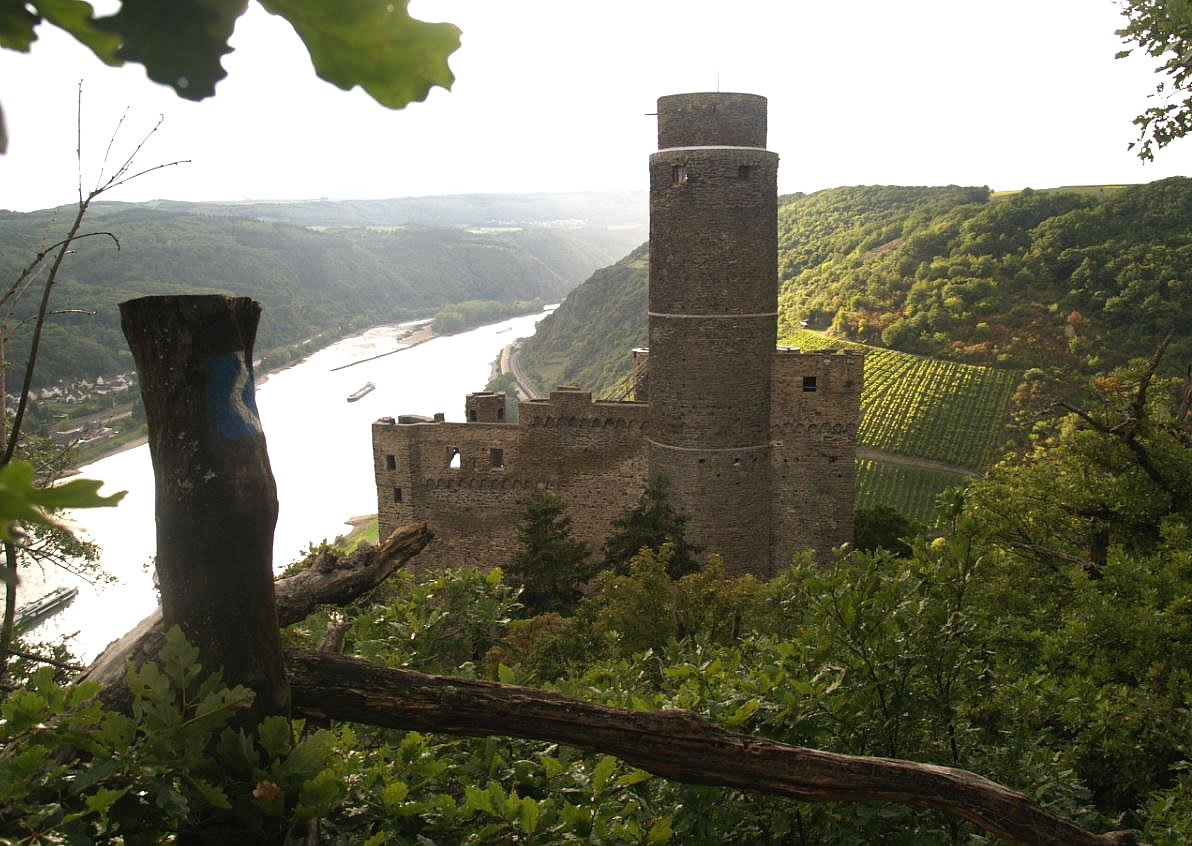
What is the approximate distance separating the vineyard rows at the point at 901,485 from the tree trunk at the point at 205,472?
3045 centimetres

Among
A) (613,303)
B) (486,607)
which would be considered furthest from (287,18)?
(613,303)

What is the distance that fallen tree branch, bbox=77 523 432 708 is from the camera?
9.82 ft

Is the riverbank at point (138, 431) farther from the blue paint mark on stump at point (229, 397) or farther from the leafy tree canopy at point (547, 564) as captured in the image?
the leafy tree canopy at point (547, 564)

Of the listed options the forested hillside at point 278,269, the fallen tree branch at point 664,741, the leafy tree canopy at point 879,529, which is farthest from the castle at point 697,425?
the fallen tree branch at point 664,741

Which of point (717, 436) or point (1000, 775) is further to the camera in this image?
point (717, 436)

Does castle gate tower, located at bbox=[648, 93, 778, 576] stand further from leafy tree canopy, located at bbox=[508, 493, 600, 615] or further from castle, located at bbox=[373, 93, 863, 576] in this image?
leafy tree canopy, located at bbox=[508, 493, 600, 615]

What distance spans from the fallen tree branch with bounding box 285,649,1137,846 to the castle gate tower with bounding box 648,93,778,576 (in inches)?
500

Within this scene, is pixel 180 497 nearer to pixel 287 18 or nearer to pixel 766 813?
pixel 287 18

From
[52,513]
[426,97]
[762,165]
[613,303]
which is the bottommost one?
[613,303]

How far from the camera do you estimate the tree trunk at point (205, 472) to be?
2.58 meters

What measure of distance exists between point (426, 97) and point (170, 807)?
1.91 meters

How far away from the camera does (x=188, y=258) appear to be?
4216 centimetres

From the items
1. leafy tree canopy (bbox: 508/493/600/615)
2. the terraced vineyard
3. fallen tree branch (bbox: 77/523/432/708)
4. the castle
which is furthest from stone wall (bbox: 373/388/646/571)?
the terraced vineyard

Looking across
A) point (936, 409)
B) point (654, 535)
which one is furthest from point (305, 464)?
point (654, 535)
